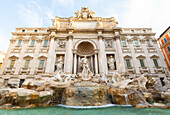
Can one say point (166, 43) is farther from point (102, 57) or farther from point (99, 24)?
point (102, 57)

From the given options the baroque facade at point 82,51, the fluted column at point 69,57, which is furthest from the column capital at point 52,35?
the fluted column at point 69,57

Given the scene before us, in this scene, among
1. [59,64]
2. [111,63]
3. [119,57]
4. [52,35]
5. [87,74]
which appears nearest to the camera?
[87,74]

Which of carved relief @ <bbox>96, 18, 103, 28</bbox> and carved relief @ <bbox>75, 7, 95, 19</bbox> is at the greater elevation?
carved relief @ <bbox>75, 7, 95, 19</bbox>

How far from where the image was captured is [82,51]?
18.1 metres

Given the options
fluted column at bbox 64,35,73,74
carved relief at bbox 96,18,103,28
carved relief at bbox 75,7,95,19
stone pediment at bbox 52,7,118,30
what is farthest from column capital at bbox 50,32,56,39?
carved relief at bbox 96,18,103,28

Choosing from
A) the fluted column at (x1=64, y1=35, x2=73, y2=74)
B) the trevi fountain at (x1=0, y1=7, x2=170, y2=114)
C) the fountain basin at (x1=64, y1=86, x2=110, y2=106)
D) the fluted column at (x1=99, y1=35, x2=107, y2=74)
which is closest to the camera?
the fountain basin at (x1=64, y1=86, x2=110, y2=106)

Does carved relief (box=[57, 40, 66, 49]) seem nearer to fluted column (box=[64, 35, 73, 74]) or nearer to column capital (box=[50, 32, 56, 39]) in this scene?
fluted column (box=[64, 35, 73, 74])

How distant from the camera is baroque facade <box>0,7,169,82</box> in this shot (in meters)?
14.9

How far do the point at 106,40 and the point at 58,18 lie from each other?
1227 cm

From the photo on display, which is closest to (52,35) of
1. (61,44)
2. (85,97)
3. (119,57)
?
(61,44)

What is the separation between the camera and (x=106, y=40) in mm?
18109

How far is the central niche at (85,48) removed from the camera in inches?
699

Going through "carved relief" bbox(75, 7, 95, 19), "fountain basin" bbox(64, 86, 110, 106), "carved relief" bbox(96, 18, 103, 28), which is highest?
"carved relief" bbox(75, 7, 95, 19)

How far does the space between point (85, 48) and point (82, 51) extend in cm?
Result: 99
